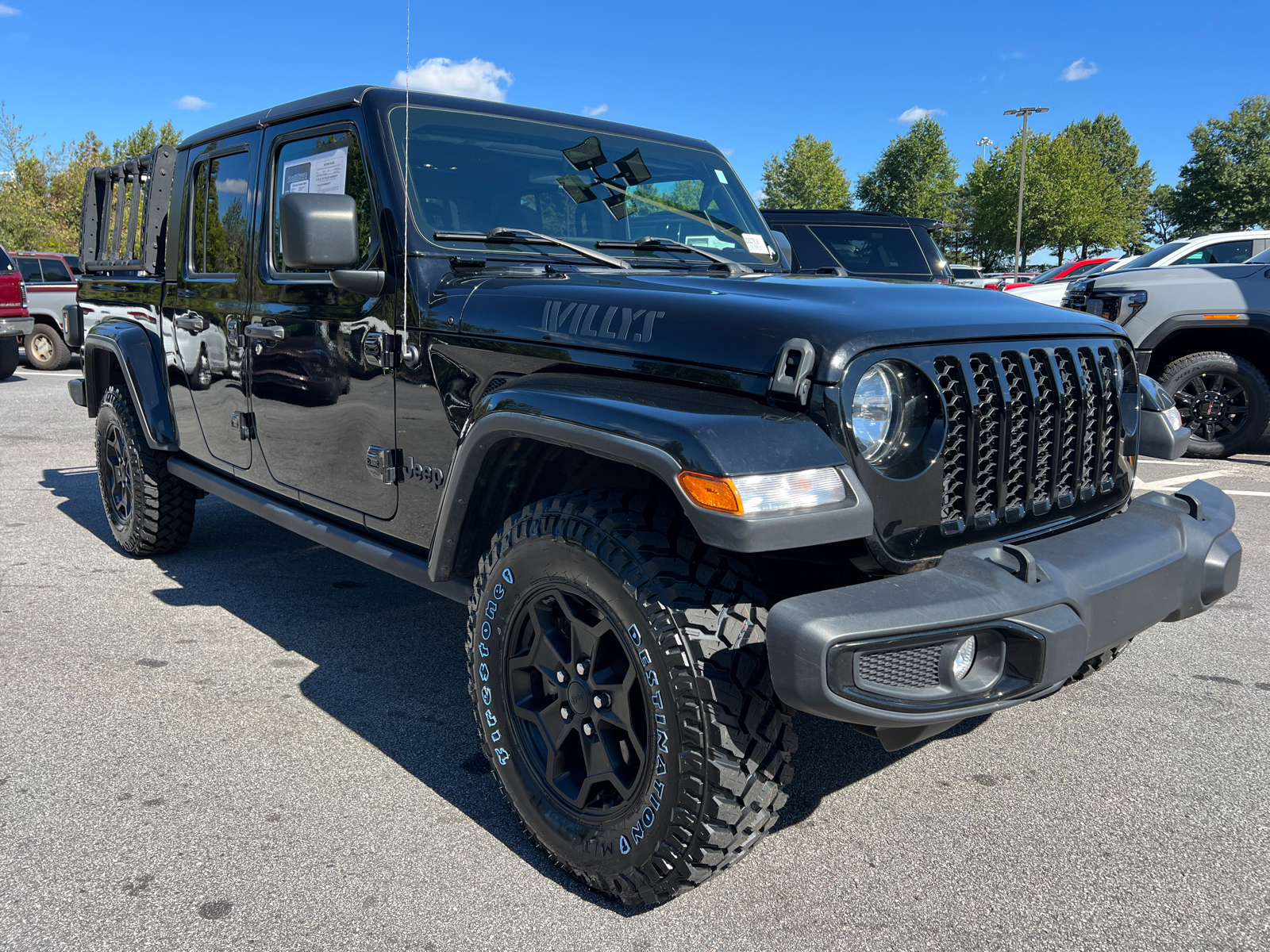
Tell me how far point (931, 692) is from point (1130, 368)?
4.40ft

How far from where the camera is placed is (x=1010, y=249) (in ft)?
204

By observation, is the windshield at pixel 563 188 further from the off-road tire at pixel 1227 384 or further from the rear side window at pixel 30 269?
the rear side window at pixel 30 269

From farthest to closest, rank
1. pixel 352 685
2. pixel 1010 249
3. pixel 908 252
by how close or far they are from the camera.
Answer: pixel 1010 249 < pixel 908 252 < pixel 352 685

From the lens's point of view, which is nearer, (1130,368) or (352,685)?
(1130,368)

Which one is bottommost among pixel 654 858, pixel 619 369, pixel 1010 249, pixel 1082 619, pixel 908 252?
pixel 654 858

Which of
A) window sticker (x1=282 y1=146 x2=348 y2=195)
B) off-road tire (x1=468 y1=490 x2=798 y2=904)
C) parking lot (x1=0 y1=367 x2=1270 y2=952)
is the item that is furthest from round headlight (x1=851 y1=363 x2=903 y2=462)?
window sticker (x1=282 y1=146 x2=348 y2=195)

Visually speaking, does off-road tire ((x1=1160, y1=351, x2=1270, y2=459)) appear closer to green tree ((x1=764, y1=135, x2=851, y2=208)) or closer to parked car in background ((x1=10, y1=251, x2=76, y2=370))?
parked car in background ((x1=10, y1=251, x2=76, y2=370))

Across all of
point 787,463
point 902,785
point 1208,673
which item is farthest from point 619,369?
point 1208,673

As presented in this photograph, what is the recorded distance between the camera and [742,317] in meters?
2.10

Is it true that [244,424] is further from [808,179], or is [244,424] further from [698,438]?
[808,179]

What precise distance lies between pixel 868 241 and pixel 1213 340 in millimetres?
3443

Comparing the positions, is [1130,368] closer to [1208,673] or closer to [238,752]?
[1208,673]

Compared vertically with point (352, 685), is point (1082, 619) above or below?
above

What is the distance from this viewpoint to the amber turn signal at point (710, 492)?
5.88ft
